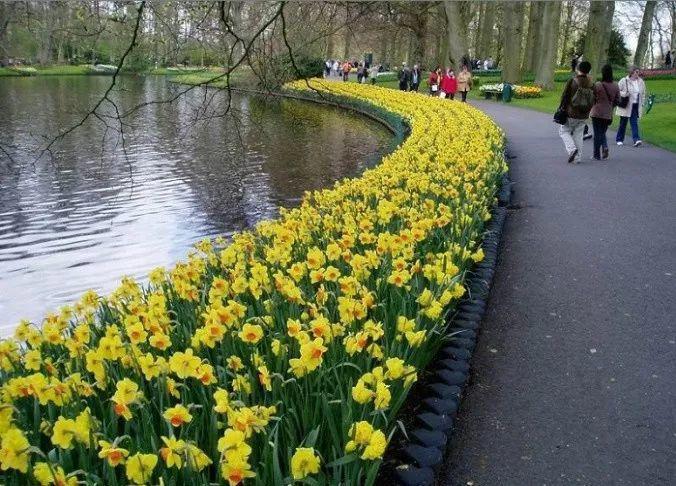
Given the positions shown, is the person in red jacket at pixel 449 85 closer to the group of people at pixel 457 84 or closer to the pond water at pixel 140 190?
the group of people at pixel 457 84

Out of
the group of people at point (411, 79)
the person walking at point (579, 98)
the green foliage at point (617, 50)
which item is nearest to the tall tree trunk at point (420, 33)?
→ the group of people at point (411, 79)

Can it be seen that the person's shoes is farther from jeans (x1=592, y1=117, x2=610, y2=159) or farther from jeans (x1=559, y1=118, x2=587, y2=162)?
jeans (x1=592, y1=117, x2=610, y2=159)

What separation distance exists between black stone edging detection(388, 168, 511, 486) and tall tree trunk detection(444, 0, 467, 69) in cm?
2432

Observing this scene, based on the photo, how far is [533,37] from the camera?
3978 centimetres

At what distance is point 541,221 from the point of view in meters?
7.48

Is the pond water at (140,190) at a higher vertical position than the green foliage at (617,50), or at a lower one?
lower

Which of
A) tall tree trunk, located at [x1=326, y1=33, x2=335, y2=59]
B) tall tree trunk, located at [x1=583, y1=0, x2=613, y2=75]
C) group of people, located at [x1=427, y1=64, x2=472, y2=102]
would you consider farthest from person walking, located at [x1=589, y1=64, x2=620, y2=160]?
tall tree trunk, located at [x1=583, y1=0, x2=613, y2=75]

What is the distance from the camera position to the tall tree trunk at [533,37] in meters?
37.0

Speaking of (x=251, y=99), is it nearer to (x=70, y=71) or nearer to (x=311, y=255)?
(x=311, y=255)

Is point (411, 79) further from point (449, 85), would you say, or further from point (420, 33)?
point (449, 85)

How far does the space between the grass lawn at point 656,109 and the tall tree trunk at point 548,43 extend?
0.71 meters

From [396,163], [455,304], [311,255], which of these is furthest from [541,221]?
[311,255]

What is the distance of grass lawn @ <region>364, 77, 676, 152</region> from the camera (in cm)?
1428

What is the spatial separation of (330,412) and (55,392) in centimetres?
100
